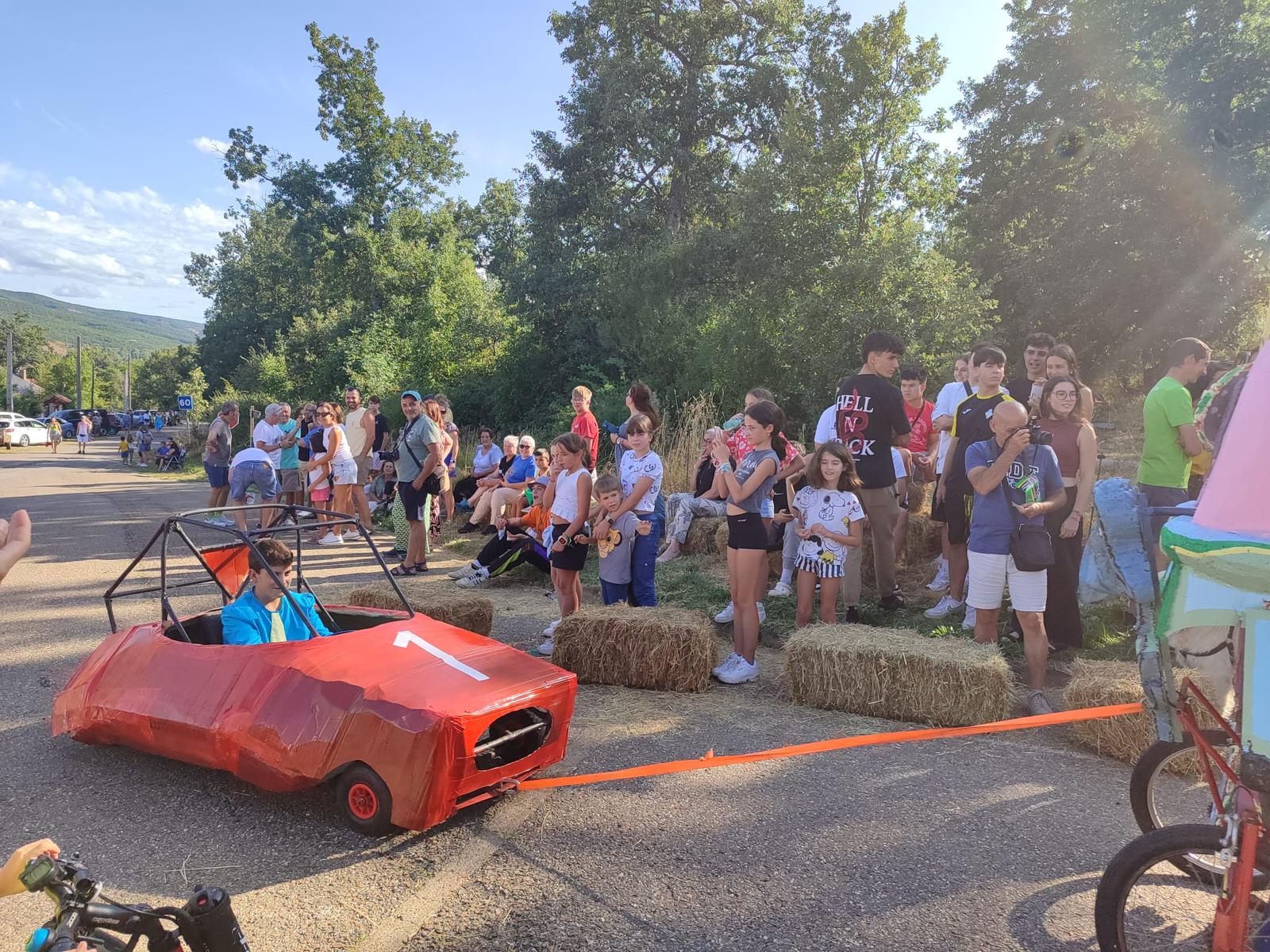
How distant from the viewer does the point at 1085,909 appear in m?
3.11

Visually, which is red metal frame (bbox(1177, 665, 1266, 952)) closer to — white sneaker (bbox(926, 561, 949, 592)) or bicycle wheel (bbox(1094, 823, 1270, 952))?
bicycle wheel (bbox(1094, 823, 1270, 952))

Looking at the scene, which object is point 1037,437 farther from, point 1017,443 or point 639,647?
point 639,647

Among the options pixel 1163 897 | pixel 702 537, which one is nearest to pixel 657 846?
pixel 1163 897

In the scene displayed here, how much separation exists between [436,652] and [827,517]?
10.4ft

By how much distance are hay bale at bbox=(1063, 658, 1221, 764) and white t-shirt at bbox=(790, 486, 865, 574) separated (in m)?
1.81

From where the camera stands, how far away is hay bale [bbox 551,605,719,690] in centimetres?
563

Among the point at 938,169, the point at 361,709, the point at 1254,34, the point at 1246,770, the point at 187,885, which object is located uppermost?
the point at 1254,34

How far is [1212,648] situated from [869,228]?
1524 centimetres

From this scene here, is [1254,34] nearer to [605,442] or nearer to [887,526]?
[605,442]

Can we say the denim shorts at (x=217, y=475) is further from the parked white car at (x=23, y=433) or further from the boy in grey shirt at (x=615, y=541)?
the parked white car at (x=23, y=433)

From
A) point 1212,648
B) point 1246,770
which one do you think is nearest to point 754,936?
point 1246,770

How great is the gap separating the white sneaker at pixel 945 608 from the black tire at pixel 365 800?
191 inches

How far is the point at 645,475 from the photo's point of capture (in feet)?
20.6

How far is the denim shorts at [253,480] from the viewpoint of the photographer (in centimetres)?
1067
